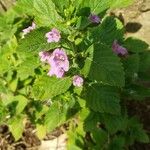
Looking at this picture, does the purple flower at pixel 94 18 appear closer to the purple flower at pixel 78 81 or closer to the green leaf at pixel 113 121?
the purple flower at pixel 78 81

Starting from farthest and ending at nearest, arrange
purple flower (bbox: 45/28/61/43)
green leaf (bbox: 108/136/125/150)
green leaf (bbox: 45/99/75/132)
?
green leaf (bbox: 108/136/125/150) → green leaf (bbox: 45/99/75/132) → purple flower (bbox: 45/28/61/43)

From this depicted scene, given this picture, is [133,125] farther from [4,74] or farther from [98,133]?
[4,74]

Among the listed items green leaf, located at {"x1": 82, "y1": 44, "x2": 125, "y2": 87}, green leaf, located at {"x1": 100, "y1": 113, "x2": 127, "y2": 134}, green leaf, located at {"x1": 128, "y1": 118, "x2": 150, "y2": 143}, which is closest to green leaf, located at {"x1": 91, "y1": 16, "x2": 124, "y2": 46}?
green leaf, located at {"x1": 82, "y1": 44, "x2": 125, "y2": 87}

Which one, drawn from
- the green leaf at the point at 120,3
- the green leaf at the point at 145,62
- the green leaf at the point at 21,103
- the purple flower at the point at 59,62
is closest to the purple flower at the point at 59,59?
the purple flower at the point at 59,62

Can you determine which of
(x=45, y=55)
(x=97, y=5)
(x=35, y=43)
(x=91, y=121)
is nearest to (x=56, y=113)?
(x=91, y=121)

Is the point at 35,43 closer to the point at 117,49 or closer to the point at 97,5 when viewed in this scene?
the point at 97,5

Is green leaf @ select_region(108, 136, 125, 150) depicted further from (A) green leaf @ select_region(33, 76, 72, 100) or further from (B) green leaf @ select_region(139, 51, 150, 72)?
(A) green leaf @ select_region(33, 76, 72, 100)
